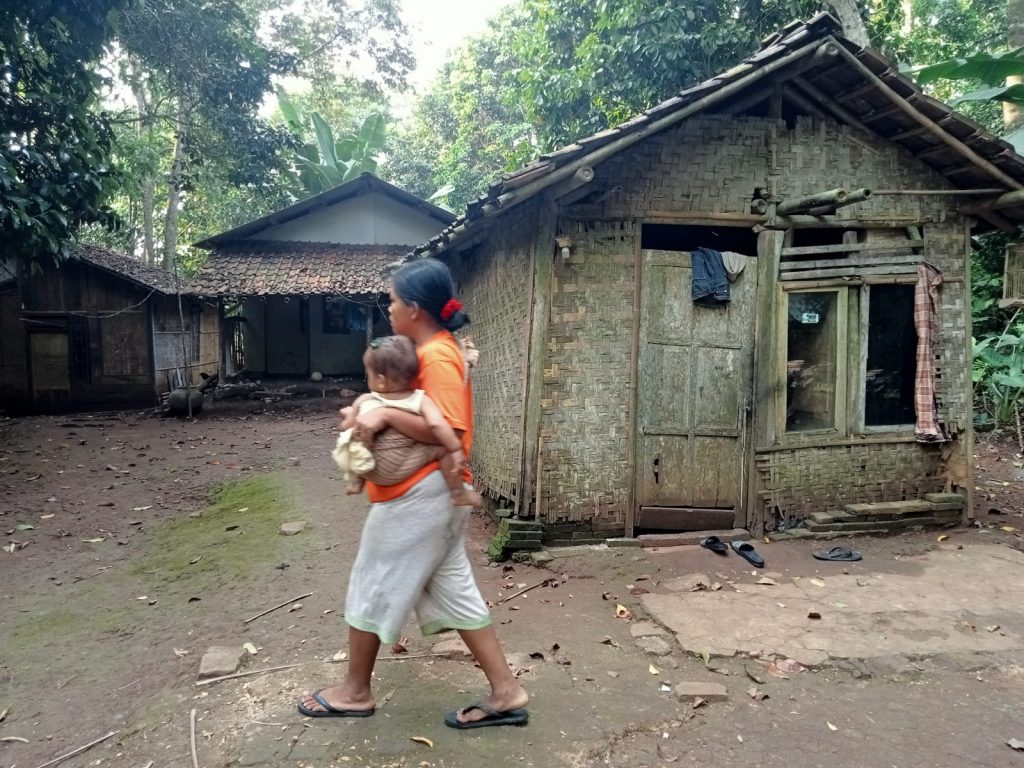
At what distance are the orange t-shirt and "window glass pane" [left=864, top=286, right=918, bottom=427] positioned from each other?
453 cm

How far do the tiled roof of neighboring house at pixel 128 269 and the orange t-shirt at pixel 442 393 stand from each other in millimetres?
12874

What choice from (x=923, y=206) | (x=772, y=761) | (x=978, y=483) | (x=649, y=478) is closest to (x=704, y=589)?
(x=649, y=478)

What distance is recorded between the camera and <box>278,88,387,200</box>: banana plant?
18.0m

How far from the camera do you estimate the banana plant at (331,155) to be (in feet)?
59.2

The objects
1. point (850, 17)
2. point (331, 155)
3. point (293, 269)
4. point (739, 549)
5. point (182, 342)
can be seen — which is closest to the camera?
point (739, 549)

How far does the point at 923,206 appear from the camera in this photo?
572cm

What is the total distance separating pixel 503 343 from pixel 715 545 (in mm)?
2427

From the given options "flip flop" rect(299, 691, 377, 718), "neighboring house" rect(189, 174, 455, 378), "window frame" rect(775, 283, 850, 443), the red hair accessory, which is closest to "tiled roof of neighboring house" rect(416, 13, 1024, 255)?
"window frame" rect(775, 283, 850, 443)

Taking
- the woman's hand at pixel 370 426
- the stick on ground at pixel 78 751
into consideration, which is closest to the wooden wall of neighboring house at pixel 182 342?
the stick on ground at pixel 78 751

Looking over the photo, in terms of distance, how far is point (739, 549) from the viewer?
5.14 meters

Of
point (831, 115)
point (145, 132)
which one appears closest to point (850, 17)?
point (831, 115)

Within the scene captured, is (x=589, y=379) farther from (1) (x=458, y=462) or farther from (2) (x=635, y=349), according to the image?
(1) (x=458, y=462)

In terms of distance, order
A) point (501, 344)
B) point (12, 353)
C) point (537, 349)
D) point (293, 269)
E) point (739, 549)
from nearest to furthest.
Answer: point (537, 349)
point (739, 549)
point (501, 344)
point (12, 353)
point (293, 269)

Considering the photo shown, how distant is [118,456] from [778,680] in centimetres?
964
